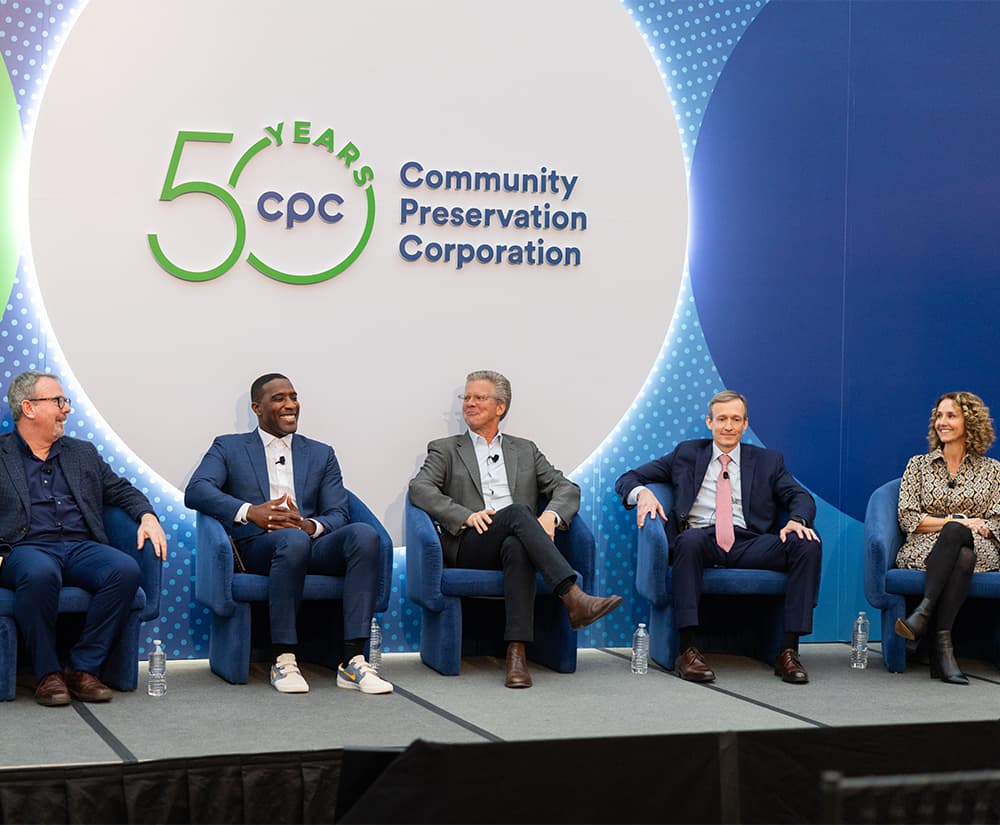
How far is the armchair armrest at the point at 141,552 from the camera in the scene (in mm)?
5465

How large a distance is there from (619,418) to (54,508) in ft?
8.47

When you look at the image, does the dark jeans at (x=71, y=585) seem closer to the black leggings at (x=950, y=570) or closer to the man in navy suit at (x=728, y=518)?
the man in navy suit at (x=728, y=518)

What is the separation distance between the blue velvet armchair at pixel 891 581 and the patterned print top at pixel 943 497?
0.20 ft

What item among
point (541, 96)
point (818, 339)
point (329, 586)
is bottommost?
point (329, 586)

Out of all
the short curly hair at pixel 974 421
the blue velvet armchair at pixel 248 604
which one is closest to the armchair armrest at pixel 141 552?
the blue velvet armchair at pixel 248 604

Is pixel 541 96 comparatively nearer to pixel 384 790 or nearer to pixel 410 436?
pixel 410 436

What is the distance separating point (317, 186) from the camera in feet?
20.7

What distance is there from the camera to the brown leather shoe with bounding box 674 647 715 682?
19.6ft

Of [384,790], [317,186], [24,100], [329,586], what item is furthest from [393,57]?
[384,790]

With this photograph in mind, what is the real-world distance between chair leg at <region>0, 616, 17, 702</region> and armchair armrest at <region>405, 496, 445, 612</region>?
156 cm

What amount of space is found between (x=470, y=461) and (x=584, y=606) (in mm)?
920

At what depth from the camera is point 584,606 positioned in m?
5.71

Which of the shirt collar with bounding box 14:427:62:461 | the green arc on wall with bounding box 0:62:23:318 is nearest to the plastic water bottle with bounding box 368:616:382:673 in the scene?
the shirt collar with bounding box 14:427:62:461

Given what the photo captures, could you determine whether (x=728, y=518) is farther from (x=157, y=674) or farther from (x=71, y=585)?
(x=71, y=585)
